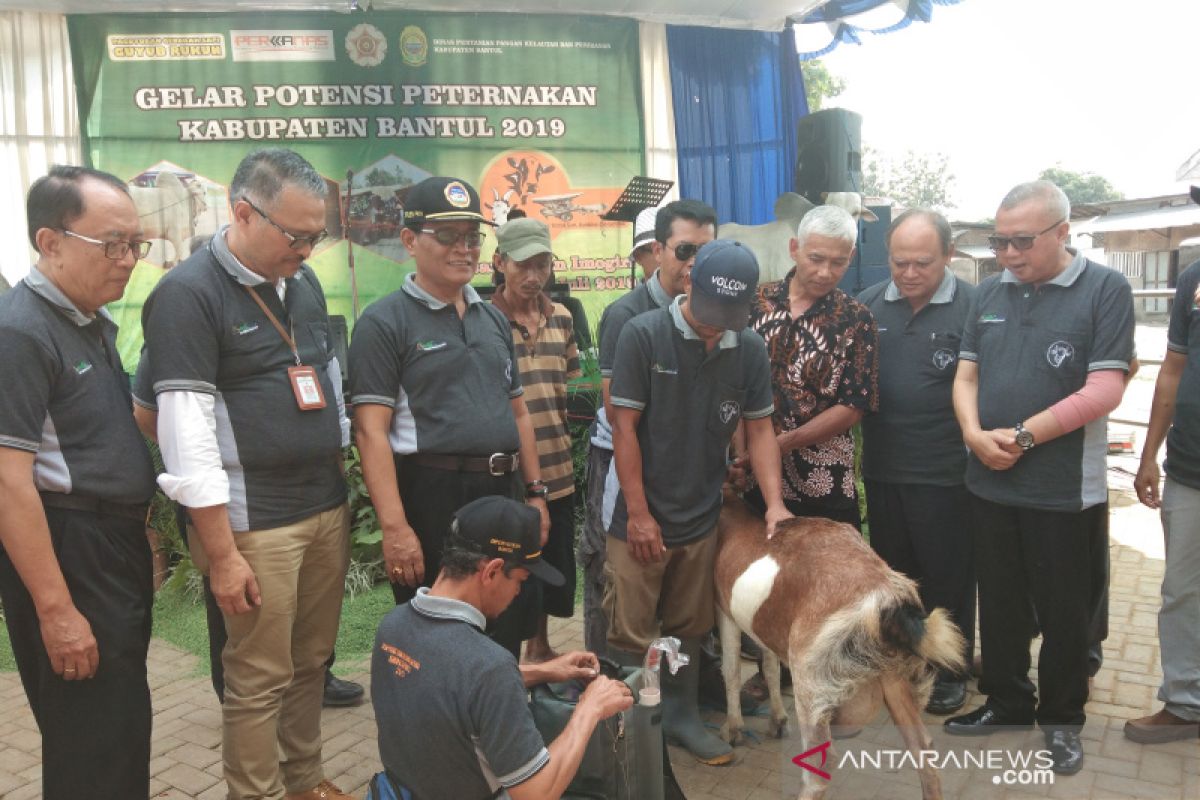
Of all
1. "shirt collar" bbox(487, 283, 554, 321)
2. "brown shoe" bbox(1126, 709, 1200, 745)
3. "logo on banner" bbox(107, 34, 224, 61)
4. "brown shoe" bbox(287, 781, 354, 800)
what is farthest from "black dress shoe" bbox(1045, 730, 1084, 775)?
"logo on banner" bbox(107, 34, 224, 61)

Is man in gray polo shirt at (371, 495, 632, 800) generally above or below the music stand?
below

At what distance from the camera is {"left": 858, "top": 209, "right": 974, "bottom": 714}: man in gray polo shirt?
12.1 feet

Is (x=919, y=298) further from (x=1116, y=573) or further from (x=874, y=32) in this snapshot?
(x=874, y=32)

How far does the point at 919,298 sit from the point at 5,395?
3.30m

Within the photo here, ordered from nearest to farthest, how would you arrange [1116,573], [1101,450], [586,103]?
[1101,450]
[1116,573]
[586,103]

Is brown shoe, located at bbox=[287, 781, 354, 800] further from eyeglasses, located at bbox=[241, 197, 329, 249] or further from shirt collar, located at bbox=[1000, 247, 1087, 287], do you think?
shirt collar, located at bbox=[1000, 247, 1087, 287]

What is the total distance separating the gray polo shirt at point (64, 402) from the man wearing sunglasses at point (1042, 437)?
287cm

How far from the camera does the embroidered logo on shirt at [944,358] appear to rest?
144 inches

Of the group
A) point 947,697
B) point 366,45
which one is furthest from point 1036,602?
point 366,45

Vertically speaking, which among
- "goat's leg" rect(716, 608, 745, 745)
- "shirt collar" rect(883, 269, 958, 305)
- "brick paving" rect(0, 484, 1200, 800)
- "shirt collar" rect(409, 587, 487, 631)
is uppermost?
"shirt collar" rect(883, 269, 958, 305)

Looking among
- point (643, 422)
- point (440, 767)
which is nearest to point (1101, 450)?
point (643, 422)

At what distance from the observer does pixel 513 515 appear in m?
2.24

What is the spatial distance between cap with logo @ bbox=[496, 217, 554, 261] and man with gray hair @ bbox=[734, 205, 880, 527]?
100cm

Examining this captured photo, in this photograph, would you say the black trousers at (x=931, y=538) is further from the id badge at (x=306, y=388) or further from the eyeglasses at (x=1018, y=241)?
the id badge at (x=306, y=388)
